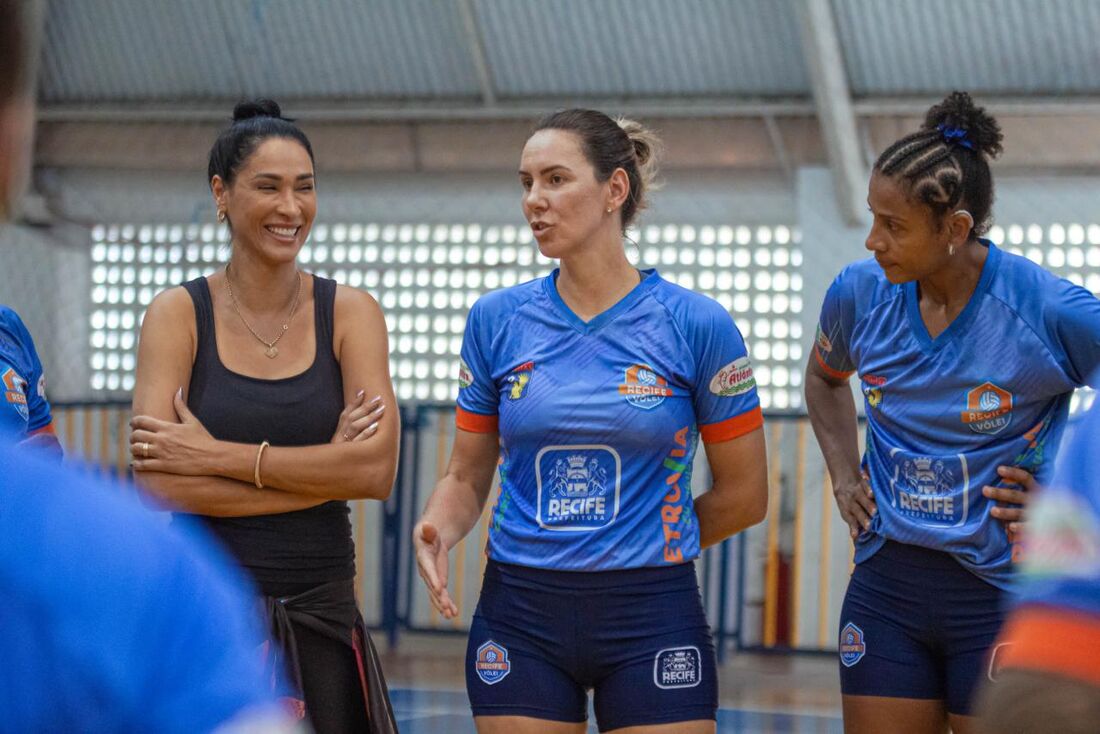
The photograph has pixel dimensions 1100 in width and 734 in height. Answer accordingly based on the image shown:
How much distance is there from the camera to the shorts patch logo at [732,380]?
9.26 feet

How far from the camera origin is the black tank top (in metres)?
2.82

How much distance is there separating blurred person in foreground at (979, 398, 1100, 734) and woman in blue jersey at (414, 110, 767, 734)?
64.6 inches

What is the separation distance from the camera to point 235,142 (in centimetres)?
304

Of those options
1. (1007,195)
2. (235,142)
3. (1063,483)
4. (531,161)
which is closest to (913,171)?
(531,161)

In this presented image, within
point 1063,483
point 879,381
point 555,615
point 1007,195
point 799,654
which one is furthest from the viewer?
point 1007,195

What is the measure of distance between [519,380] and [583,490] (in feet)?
0.83

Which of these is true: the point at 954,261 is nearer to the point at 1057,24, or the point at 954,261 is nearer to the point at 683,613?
the point at 683,613

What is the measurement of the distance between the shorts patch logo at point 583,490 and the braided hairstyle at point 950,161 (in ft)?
2.55

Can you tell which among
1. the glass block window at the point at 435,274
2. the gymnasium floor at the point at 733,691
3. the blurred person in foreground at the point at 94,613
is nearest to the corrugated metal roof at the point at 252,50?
the glass block window at the point at 435,274

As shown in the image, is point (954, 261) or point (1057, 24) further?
point (1057, 24)

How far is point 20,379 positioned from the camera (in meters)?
3.16

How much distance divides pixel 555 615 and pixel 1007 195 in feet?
20.3

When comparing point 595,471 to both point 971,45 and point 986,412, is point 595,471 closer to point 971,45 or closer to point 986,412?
point 986,412

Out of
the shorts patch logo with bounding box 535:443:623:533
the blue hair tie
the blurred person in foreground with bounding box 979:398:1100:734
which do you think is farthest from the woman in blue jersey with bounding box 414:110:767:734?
the blurred person in foreground with bounding box 979:398:1100:734
